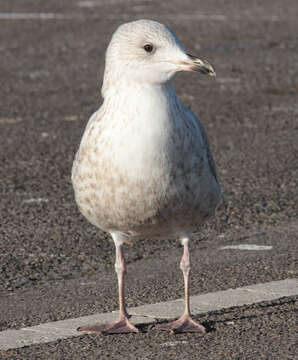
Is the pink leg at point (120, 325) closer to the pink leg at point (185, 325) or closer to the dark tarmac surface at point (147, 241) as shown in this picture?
the dark tarmac surface at point (147, 241)

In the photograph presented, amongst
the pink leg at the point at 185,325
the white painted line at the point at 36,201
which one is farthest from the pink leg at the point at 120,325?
the white painted line at the point at 36,201

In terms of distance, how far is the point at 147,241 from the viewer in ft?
24.5

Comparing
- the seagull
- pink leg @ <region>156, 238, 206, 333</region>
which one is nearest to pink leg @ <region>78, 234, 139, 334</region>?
the seagull

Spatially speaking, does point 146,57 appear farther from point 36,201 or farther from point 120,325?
point 36,201

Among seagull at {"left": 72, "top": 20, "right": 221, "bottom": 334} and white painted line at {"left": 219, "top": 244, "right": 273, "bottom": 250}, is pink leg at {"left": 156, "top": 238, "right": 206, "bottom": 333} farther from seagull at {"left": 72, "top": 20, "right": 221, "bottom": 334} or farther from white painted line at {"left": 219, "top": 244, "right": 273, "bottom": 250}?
white painted line at {"left": 219, "top": 244, "right": 273, "bottom": 250}

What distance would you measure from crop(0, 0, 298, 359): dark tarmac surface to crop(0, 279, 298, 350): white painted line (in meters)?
0.11

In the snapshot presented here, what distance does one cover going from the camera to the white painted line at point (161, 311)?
17.6ft

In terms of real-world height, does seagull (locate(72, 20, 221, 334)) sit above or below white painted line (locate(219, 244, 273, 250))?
above

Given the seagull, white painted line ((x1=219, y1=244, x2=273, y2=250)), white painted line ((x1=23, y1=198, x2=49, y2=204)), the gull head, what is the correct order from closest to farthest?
the seagull
the gull head
white painted line ((x1=219, y1=244, x2=273, y2=250))
white painted line ((x1=23, y1=198, x2=49, y2=204))

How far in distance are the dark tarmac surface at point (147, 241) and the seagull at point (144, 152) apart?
18.0 inches

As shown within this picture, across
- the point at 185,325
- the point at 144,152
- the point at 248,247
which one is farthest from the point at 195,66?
the point at 248,247

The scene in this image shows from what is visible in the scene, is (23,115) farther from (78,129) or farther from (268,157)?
(268,157)

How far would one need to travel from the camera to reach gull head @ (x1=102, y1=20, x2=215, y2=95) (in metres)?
5.21

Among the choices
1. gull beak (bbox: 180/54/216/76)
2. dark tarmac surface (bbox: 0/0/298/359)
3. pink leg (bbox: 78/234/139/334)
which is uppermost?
gull beak (bbox: 180/54/216/76)
